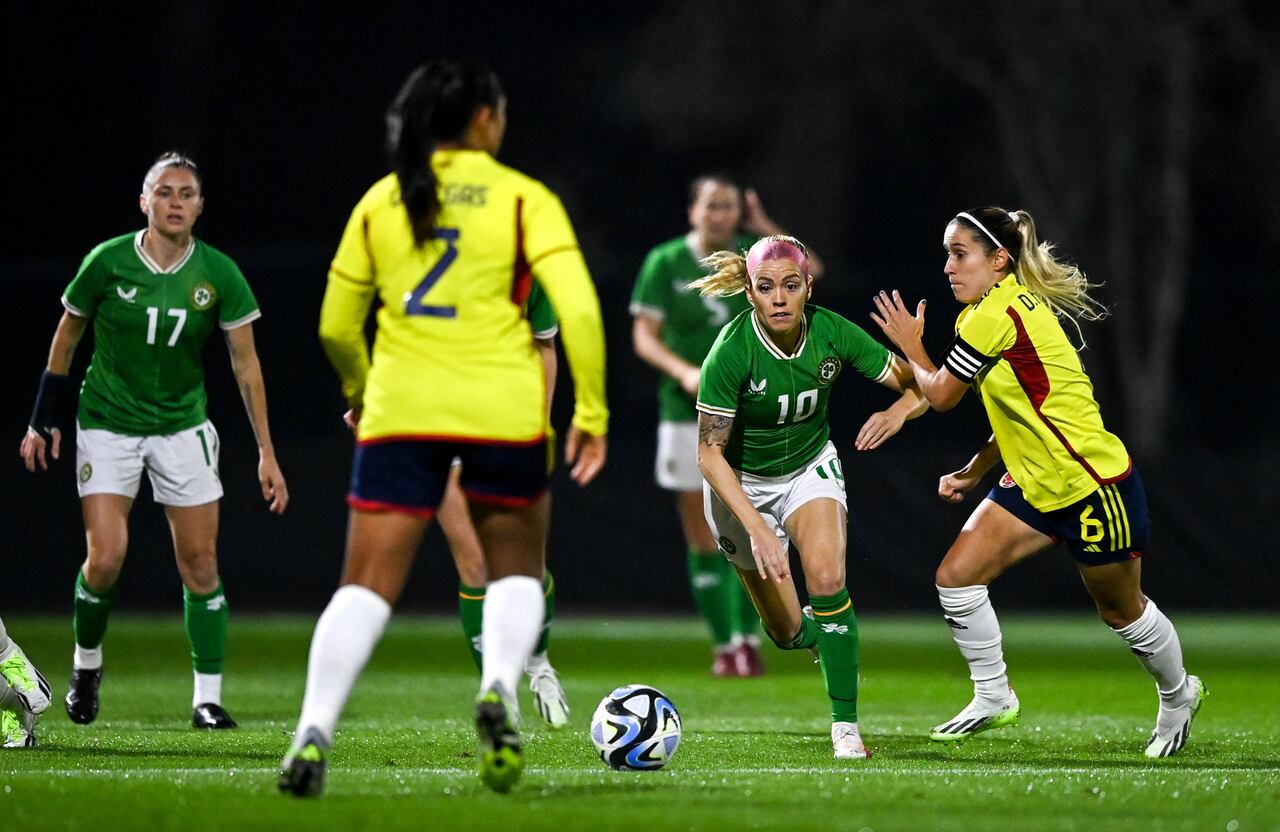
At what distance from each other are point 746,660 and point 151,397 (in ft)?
14.3

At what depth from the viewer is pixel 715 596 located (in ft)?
36.7

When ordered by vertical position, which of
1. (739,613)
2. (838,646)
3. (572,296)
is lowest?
(739,613)

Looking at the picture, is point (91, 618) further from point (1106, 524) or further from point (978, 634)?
point (1106, 524)

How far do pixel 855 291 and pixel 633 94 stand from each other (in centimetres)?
759

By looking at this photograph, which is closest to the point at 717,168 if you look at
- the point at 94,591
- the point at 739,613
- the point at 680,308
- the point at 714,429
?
→ the point at 680,308

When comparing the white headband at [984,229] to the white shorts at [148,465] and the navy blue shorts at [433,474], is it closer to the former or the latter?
the navy blue shorts at [433,474]

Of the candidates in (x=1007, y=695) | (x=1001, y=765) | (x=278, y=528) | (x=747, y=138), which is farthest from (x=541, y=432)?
(x=747, y=138)

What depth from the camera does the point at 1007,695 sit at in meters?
7.52

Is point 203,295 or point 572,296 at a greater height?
point 572,296

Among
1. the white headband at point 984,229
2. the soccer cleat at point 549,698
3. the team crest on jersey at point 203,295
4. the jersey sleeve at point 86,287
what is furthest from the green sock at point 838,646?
the jersey sleeve at point 86,287

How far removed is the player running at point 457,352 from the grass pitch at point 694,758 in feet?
1.70

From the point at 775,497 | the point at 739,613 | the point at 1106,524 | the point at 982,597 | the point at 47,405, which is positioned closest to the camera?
the point at 1106,524

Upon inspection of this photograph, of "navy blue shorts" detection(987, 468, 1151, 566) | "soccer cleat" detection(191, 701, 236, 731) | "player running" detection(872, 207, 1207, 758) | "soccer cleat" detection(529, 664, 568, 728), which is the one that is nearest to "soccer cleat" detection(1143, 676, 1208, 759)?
"player running" detection(872, 207, 1207, 758)

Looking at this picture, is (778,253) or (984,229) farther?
(984,229)
